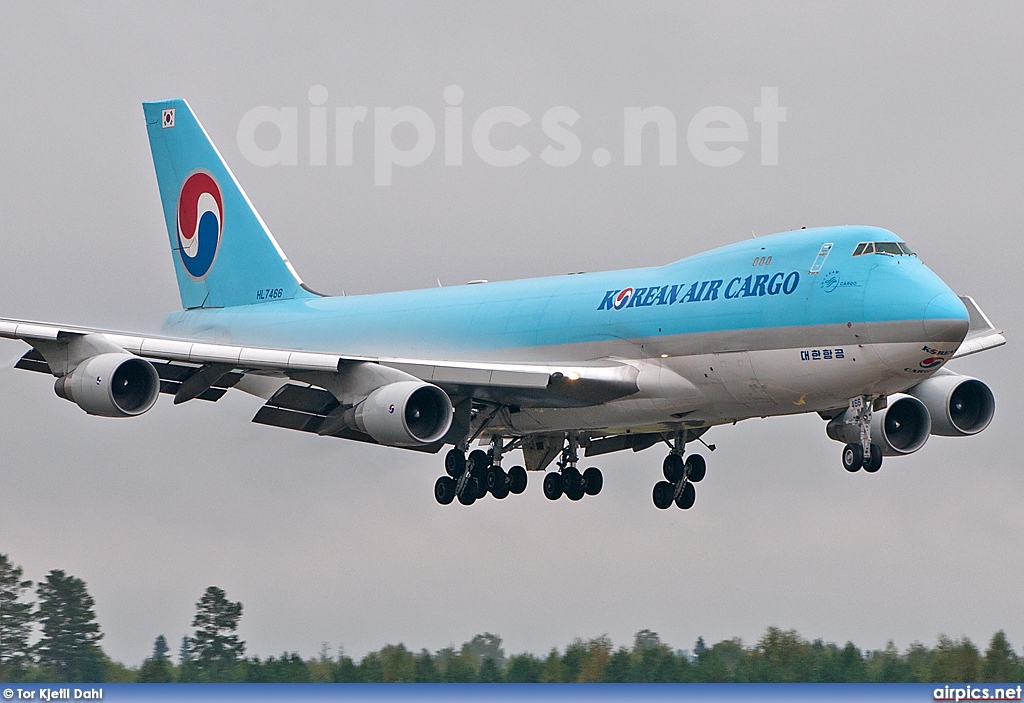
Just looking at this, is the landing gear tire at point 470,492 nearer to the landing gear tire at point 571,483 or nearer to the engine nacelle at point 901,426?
the landing gear tire at point 571,483

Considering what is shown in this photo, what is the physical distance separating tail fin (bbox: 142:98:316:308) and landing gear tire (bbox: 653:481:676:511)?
1339 centimetres

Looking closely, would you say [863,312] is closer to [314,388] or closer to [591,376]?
[591,376]

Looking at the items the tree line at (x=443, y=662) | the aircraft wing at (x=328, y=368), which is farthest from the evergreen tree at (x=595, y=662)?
the aircraft wing at (x=328, y=368)

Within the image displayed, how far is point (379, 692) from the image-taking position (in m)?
65.1

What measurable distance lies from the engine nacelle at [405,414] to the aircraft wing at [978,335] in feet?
43.7

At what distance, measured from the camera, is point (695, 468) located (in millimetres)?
47531

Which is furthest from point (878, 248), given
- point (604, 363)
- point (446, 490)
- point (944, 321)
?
point (446, 490)

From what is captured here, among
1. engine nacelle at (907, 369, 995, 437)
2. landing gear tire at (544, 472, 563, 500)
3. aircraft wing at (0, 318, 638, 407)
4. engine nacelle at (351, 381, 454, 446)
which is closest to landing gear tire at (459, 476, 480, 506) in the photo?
aircraft wing at (0, 318, 638, 407)

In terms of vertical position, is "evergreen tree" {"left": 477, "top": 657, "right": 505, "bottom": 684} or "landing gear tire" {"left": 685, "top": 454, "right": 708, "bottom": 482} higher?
"landing gear tire" {"left": 685, "top": 454, "right": 708, "bottom": 482}

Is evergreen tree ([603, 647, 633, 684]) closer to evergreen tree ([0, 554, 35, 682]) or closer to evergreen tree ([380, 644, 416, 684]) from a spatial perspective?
evergreen tree ([380, 644, 416, 684])

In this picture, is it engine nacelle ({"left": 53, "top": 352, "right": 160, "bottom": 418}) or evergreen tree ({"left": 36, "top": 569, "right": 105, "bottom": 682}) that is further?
evergreen tree ({"left": 36, "top": 569, "right": 105, "bottom": 682})

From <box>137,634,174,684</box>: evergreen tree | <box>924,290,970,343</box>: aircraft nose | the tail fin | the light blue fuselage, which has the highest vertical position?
the tail fin

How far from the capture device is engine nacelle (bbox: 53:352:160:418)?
133 ft

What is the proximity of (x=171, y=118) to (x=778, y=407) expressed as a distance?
2686 cm
